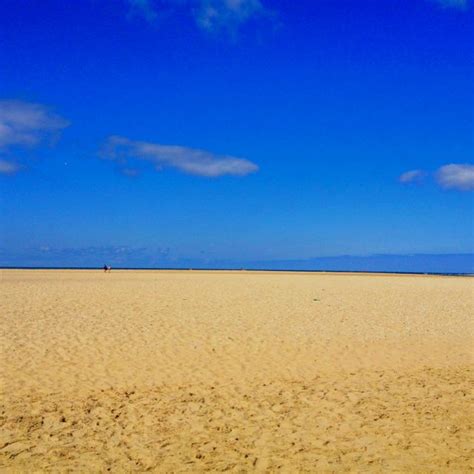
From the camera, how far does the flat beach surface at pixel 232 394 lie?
734 centimetres

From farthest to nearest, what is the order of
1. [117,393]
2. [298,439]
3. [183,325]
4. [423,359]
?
1. [183,325]
2. [423,359]
3. [117,393]
4. [298,439]

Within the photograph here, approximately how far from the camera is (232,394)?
10.3 metres

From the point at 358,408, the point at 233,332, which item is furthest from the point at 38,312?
the point at 358,408

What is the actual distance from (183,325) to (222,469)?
11.8 m

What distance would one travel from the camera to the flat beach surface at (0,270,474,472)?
734cm

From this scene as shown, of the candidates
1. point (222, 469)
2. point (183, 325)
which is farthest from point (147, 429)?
point (183, 325)

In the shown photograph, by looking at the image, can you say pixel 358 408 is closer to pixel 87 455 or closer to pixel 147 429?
pixel 147 429

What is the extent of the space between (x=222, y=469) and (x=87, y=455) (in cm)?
213

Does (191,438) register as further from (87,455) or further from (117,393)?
(117,393)

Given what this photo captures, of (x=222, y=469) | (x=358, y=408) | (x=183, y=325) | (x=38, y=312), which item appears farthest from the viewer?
(x=38, y=312)

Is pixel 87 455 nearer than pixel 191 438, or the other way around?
pixel 87 455

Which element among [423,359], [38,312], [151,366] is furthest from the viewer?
[38,312]

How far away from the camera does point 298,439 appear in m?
7.94

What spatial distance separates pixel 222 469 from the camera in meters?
6.89
